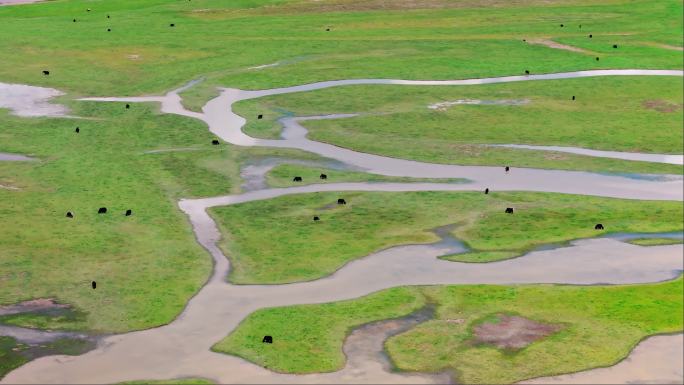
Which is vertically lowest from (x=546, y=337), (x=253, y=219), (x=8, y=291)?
(x=546, y=337)

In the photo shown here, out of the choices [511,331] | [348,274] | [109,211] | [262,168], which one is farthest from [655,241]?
[109,211]

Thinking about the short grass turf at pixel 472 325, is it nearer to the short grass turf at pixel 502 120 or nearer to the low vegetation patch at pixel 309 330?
the low vegetation patch at pixel 309 330

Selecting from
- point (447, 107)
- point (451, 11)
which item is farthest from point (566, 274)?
point (451, 11)

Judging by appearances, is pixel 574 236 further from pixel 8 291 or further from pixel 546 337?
pixel 8 291

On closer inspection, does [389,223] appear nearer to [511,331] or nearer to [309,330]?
[309,330]

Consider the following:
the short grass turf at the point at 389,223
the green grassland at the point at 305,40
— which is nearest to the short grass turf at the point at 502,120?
the green grassland at the point at 305,40

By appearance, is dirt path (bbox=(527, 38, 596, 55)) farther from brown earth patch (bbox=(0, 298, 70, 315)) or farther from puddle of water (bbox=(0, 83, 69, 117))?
brown earth patch (bbox=(0, 298, 70, 315))
